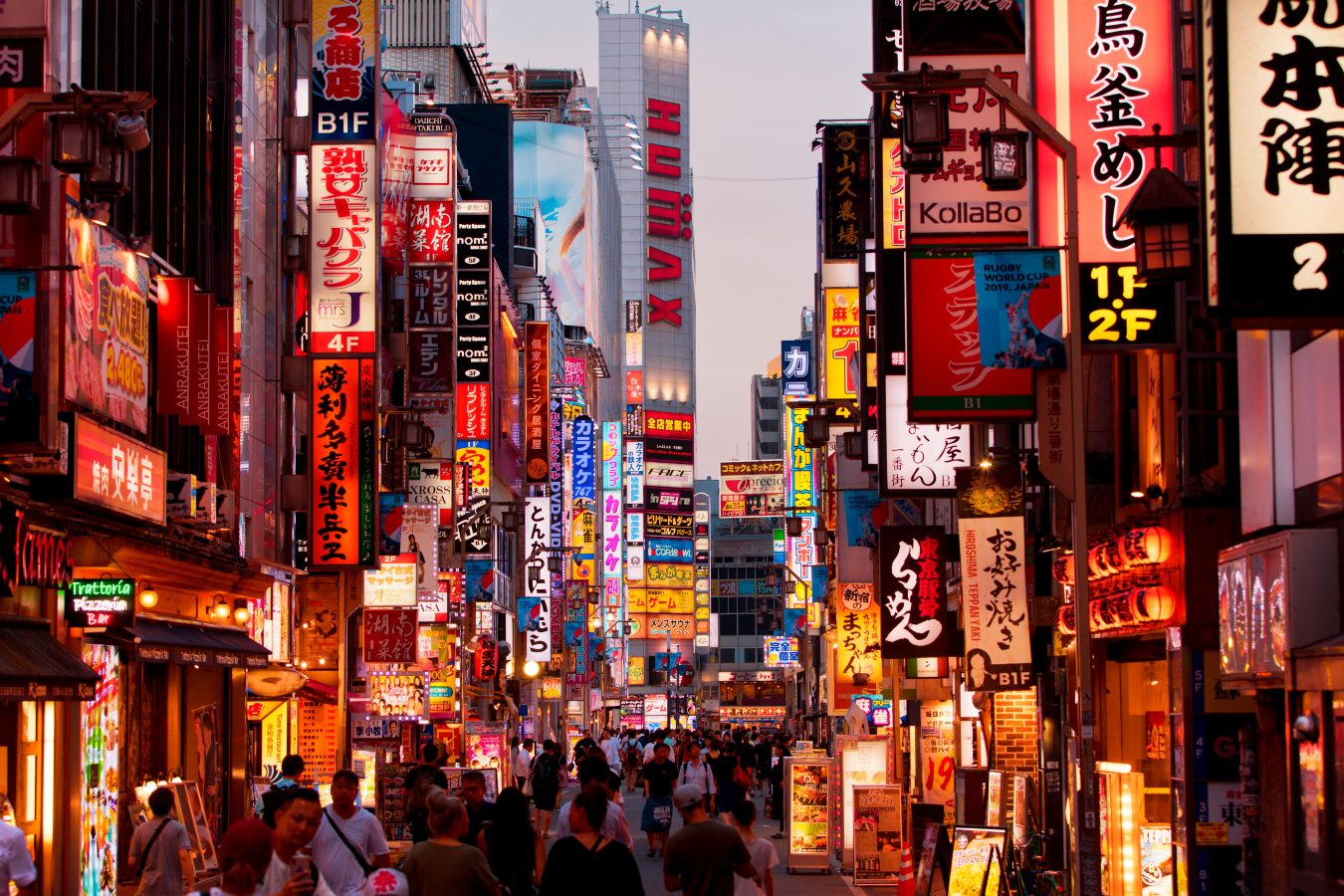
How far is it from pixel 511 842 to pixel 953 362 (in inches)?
255

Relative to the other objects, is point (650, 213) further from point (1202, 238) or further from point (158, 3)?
point (1202, 238)

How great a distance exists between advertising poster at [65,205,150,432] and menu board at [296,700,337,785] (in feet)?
47.2

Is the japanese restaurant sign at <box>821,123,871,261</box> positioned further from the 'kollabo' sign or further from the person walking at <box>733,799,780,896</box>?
the person walking at <box>733,799,780,896</box>

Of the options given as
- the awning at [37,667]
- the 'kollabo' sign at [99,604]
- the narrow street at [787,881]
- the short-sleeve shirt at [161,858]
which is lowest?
the narrow street at [787,881]

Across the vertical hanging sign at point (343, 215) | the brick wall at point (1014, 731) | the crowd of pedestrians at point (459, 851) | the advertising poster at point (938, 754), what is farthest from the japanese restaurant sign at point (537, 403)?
the crowd of pedestrians at point (459, 851)

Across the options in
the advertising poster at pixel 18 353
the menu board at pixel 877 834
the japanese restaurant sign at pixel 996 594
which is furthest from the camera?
the menu board at pixel 877 834

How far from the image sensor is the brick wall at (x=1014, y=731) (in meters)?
26.4

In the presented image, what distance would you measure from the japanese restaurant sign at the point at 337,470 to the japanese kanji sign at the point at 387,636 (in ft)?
14.9

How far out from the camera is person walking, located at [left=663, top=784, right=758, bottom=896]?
13031 millimetres

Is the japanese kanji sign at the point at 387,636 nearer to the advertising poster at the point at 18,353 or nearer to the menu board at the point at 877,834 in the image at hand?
the menu board at the point at 877,834

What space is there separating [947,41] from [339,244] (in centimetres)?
1298

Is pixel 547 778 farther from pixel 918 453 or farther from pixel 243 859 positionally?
pixel 243 859

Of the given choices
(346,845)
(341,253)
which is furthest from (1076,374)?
(341,253)

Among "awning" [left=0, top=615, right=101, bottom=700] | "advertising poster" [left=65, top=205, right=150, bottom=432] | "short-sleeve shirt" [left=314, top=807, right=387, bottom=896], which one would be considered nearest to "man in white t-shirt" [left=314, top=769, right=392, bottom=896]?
"short-sleeve shirt" [left=314, top=807, right=387, bottom=896]
